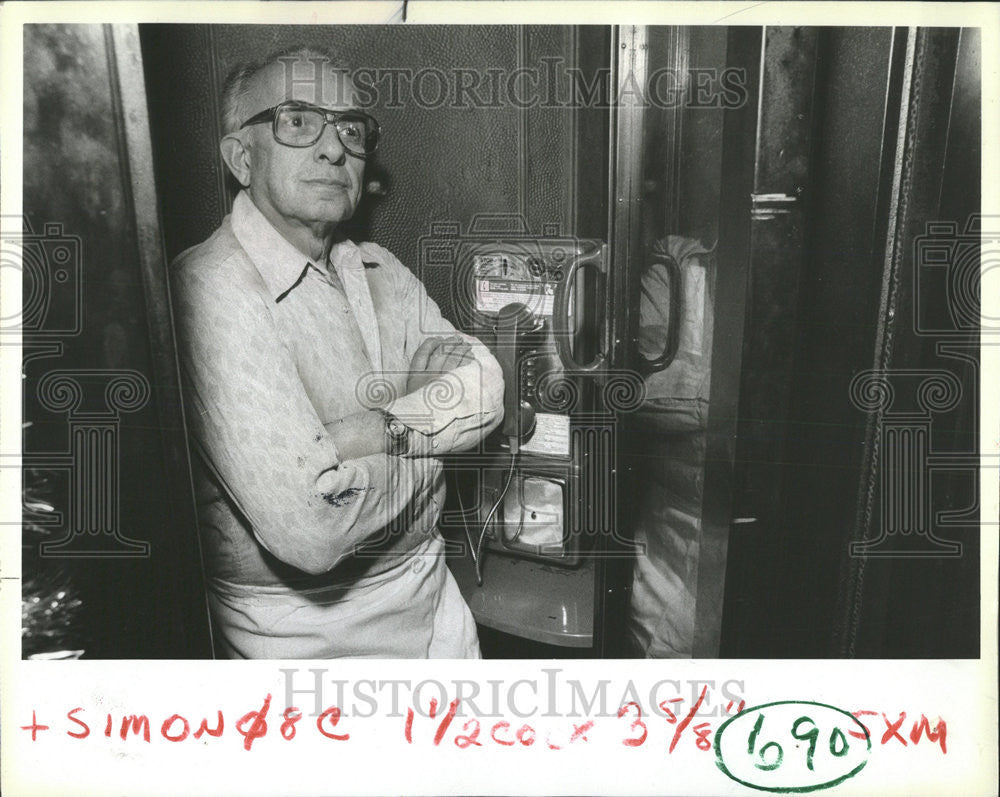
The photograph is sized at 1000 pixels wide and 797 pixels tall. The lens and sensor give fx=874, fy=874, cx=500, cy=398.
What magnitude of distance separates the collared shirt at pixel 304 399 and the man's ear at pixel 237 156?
0.13 ft

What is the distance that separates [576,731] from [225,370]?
0.83 m

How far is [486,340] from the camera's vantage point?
1.45 m

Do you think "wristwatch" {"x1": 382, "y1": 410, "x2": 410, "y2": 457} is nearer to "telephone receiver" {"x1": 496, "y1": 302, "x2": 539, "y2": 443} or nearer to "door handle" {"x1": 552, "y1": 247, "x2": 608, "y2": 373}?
"telephone receiver" {"x1": 496, "y1": 302, "x2": 539, "y2": 443}

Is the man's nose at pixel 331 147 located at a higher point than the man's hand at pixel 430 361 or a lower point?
higher

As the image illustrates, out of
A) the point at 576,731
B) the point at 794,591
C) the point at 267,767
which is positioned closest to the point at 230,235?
the point at 267,767

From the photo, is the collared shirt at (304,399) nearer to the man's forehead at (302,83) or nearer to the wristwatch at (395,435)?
the wristwatch at (395,435)

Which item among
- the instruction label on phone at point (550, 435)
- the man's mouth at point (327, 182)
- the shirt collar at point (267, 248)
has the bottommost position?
the instruction label on phone at point (550, 435)

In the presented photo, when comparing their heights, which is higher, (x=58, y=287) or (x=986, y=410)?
(x=58, y=287)

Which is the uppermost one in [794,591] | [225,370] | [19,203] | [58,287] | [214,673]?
[19,203]

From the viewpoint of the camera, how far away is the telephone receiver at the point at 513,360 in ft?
4.75

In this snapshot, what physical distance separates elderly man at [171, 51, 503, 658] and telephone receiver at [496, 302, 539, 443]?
0.07ft

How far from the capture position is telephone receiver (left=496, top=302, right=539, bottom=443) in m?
1.45

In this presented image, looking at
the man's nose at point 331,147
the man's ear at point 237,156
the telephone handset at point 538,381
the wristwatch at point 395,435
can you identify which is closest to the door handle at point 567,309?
the telephone handset at point 538,381

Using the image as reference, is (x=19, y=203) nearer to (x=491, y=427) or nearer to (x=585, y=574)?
(x=491, y=427)
